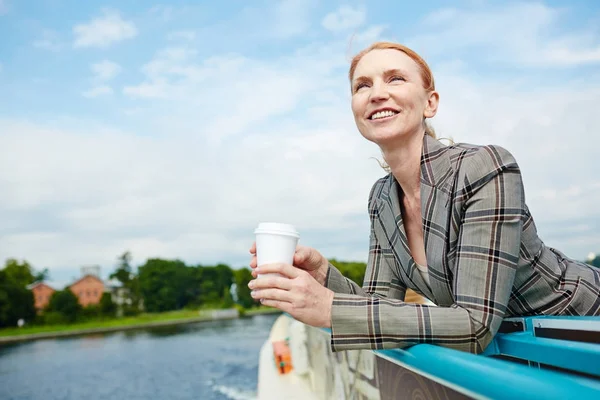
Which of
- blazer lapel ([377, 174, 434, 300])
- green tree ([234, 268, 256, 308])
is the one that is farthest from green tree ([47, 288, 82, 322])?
blazer lapel ([377, 174, 434, 300])

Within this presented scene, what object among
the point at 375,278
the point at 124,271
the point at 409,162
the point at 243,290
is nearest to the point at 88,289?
the point at 124,271

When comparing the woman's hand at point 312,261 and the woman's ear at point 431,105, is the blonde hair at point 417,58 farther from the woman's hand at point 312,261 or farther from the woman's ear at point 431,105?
the woman's hand at point 312,261

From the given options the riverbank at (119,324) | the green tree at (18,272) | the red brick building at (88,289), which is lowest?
the riverbank at (119,324)

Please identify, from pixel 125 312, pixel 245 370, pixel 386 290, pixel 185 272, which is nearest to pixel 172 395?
pixel 245 370

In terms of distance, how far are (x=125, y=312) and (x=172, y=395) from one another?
56.9m

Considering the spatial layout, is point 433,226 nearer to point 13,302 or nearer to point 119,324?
point 13,302

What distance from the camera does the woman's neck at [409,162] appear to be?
1503 mm

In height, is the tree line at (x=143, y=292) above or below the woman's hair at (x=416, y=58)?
below

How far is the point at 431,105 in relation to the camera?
165 cm

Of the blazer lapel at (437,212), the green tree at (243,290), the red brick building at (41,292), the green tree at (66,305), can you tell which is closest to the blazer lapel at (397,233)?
the blazer lapel at (437,212)

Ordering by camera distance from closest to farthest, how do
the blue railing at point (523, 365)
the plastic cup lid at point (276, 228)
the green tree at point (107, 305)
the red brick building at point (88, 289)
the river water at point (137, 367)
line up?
the blue railing at point (523, 365)
the plastic cup lid at point (276, 228)
the river water at point (137, 367)
the green tree at point (107, 305)
the red brick building at point (88, 289)

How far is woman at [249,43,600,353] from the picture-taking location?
3.61ft

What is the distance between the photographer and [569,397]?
1.88ft

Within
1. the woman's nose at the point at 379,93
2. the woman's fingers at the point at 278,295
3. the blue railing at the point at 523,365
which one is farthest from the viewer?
the woman's nose at the point at 379,93
